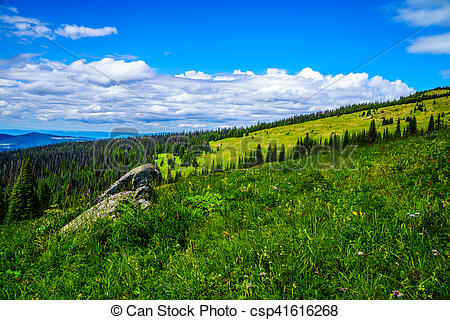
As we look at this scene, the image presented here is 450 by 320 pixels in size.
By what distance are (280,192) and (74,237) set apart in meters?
5.61

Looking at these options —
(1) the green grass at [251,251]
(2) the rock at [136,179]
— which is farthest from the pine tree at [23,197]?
(1) the green grass at [251,251]

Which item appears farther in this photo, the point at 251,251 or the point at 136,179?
the point at 136,179

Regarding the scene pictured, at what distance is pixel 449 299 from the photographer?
9.06 ft

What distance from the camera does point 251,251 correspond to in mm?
3758

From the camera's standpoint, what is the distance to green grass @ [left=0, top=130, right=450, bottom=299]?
3.12m

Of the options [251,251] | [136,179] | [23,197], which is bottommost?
[23,197]

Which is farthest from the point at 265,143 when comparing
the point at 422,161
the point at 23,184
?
the point at 422,161

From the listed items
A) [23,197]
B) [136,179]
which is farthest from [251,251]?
[23,197]

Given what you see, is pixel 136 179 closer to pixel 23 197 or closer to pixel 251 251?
pixel 251 251

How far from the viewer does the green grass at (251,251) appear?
10.2ft

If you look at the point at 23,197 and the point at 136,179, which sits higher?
the point at 136,179

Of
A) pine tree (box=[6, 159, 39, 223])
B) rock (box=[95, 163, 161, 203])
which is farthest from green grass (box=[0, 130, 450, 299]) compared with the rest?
pine tree (box=[6, 159, 39, 223])
